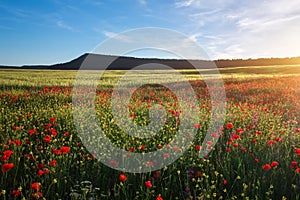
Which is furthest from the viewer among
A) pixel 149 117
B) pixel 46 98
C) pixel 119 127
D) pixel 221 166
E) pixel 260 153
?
pixel 46 98

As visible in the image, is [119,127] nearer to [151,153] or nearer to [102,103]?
[151,153]

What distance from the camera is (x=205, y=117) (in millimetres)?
7168

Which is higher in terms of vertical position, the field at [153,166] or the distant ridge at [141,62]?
the distant ridge at [141,62]

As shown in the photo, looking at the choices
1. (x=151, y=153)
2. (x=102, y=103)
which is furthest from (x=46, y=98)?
(x=151, y=153)

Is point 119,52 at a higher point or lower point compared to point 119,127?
higher

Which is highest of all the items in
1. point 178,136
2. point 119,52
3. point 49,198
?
point 119,52

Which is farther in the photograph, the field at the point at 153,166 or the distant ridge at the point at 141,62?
Result: the distant ridge at the point at 141,62

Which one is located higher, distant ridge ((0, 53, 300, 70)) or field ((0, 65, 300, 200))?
distant ridge ((0, 53, 300, 70))

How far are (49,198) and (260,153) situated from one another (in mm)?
3298

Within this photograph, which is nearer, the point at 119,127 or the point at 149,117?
the point at 119,127

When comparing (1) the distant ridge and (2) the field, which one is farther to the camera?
(1) the distant ridge

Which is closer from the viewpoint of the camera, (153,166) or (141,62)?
(153,166)

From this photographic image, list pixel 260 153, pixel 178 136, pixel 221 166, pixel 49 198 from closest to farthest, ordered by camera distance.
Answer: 1. pixel 49 198
2. pixel 221 166
3. pixel 260 153
4. pixel 178 136

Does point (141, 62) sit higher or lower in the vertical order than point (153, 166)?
higher
